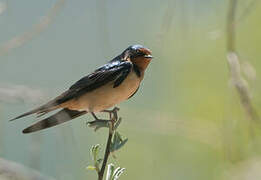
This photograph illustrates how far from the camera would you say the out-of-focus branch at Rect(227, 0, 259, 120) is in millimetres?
1121

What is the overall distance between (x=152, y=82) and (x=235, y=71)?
2.27ft

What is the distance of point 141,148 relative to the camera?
1.77 metres

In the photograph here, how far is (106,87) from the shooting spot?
1926 millimetres

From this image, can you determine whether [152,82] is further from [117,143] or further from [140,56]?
[117,143]

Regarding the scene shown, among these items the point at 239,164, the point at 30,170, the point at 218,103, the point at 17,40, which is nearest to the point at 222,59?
the point at 218,103

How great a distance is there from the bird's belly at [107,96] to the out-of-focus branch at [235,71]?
681mm

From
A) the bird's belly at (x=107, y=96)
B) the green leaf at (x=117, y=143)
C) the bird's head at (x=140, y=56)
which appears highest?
the bird's head at (x=140, y=56)

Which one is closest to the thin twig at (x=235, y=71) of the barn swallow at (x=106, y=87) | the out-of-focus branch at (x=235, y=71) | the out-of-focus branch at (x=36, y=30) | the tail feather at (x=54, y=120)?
the out-of-focus branch at (x=235, y=71)

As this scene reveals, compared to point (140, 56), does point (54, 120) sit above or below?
below

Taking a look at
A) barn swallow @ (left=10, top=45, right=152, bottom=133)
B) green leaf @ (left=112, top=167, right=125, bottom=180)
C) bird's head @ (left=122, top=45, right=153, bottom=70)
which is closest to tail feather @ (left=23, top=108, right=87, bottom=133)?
barn swallow @ (left=10, top=45, right=152, bottom=133)

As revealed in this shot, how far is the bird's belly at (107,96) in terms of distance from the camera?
187 cm

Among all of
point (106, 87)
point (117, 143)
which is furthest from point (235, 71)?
point (106, 87)

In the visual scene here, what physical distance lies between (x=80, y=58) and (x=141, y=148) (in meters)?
0.56

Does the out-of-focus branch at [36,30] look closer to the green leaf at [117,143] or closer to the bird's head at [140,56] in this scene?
the green leaf at [117,143]
